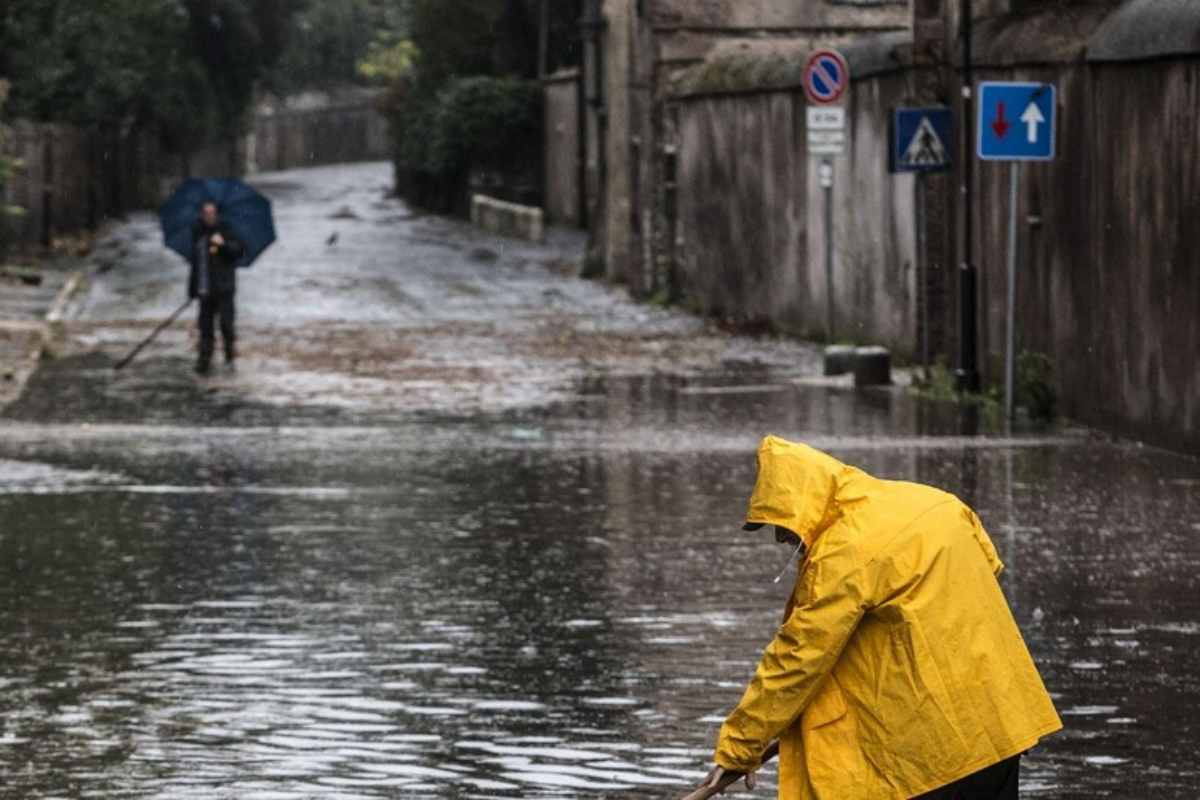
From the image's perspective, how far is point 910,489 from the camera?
18.9 ft

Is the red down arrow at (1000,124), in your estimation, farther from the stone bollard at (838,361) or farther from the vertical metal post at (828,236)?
the vertical metal post at (828,236)

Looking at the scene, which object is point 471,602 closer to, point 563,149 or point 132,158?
point 563,149

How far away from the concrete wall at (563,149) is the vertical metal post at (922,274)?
29.8 meters

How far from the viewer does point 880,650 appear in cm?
564

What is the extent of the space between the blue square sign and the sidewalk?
26.2ft

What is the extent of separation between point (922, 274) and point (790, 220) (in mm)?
6083

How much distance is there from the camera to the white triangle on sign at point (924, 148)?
22.1 metres

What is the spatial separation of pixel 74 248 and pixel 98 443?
25.9 metres

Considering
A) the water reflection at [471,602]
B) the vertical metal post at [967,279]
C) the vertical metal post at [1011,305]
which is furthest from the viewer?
the vertical metal post at [967,279]

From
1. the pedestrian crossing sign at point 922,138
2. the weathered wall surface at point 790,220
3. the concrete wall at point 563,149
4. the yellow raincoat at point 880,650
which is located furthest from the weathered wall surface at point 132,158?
the yellow raincoat at point 880,650

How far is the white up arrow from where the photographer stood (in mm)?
18781

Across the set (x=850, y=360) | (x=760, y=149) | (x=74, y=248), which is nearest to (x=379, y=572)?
(x=850, y=360)

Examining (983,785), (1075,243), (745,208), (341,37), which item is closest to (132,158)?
(745,208)

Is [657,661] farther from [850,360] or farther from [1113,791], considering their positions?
[850,360]
